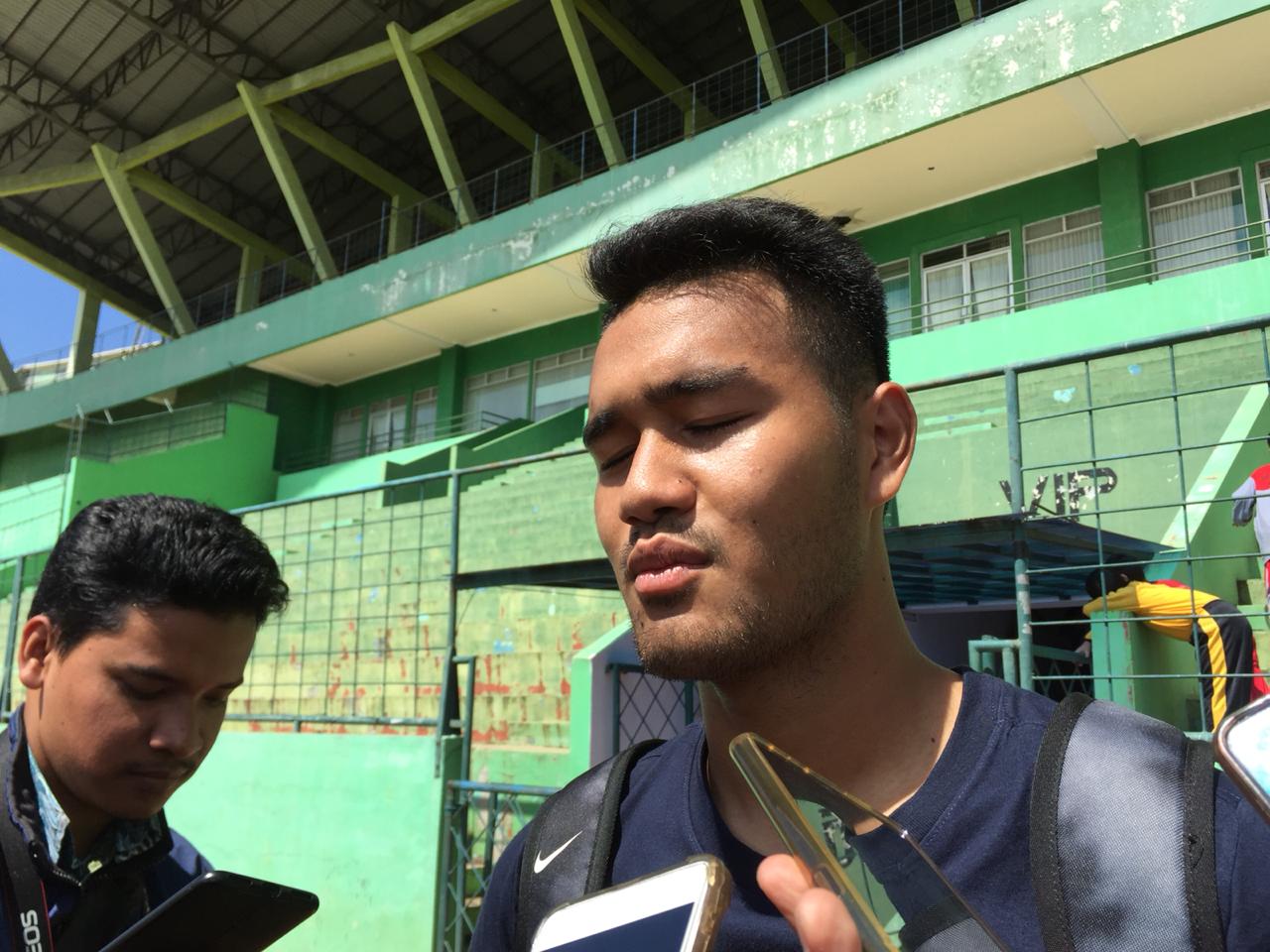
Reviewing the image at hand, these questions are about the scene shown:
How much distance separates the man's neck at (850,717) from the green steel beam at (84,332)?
30418mm

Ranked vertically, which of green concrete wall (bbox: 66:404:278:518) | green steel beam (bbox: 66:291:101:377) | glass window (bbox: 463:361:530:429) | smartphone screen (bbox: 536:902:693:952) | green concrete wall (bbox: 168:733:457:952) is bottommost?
green concrete wall (bbox: 168:733:457:952)

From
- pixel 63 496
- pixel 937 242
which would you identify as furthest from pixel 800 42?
pixel 63 496

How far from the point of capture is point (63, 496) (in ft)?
62.7

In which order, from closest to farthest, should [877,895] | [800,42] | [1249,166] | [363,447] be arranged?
Result: [877,895] → [1249,166] → [800,42] → [363,447]

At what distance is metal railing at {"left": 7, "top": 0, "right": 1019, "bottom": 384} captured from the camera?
52.6 feet

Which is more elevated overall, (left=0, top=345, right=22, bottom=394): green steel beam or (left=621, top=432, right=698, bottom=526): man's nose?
(left=0, top=345, right=22, bottom=394): green steel beam

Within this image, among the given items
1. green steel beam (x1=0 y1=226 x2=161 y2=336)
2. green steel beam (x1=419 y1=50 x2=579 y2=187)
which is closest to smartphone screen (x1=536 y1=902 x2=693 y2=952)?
green steel beam (x1=419 y1=50 x2=579 y2=187)

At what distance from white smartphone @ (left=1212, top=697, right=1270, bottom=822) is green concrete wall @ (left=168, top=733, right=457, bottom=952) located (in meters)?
6.08

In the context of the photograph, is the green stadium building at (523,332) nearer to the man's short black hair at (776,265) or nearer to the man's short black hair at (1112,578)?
the man's short black hair at (1112,578)

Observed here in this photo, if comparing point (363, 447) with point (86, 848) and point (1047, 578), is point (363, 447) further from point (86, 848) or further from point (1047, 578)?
point (86, 848)

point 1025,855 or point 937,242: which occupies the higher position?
point 937,242

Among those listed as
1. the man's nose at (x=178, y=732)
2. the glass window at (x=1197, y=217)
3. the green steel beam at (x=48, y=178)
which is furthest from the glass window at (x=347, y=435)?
the man's nose at (x=178, y=732)

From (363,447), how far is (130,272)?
12.5m

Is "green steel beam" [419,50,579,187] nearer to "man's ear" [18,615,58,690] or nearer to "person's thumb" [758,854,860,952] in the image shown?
"man's ear" [18,615,58,690]
